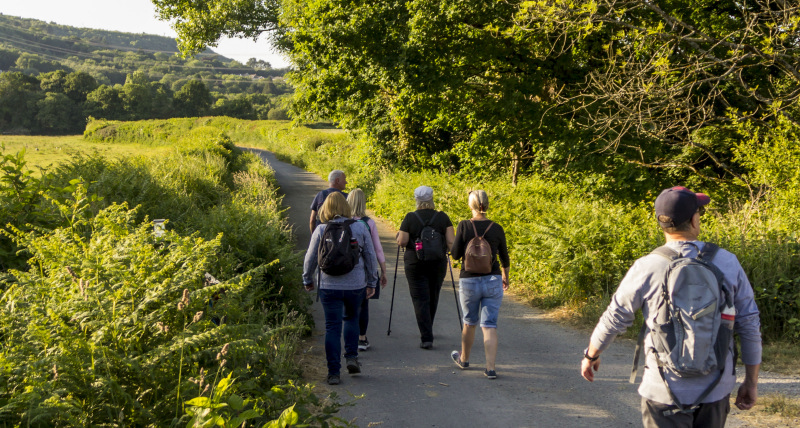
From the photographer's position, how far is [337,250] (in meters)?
5.63

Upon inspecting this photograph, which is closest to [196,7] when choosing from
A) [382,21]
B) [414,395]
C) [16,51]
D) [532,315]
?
[382,21]

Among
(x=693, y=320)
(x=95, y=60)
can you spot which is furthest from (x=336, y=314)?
(x=95, y=60)

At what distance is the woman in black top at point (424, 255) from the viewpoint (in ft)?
22.3

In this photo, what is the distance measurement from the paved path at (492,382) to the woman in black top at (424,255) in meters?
0.50

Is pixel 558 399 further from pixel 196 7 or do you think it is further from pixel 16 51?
pixel 16 51

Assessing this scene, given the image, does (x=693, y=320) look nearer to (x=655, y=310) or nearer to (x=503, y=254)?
(x=655, y=310)

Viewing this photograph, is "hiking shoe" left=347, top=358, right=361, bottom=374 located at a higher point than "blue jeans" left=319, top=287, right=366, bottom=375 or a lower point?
lower

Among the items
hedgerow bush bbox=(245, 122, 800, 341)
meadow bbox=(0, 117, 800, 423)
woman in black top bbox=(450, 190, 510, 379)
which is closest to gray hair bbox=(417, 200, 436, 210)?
woman in black top bbox=(450, 190, 510, 379)

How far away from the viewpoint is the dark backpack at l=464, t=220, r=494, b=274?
5.82 metres

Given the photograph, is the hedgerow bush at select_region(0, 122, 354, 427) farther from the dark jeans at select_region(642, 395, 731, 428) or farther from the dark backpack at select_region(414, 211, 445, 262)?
the dark backpack at select_region(414, 211, 445, 262)

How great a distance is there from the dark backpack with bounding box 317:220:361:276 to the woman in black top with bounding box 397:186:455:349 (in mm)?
1150

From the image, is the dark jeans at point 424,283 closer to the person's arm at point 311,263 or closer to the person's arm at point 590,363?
the person's arm at point 311,263

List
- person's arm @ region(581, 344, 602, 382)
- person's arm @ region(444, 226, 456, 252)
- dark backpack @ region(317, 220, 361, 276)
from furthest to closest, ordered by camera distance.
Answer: person's arm @ region(444, 226, 456, 252) < dark backpack @ region(317, 220, 361, 276) < person's arm @ region(581, 344, 602, 382)

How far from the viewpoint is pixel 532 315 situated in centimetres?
866
